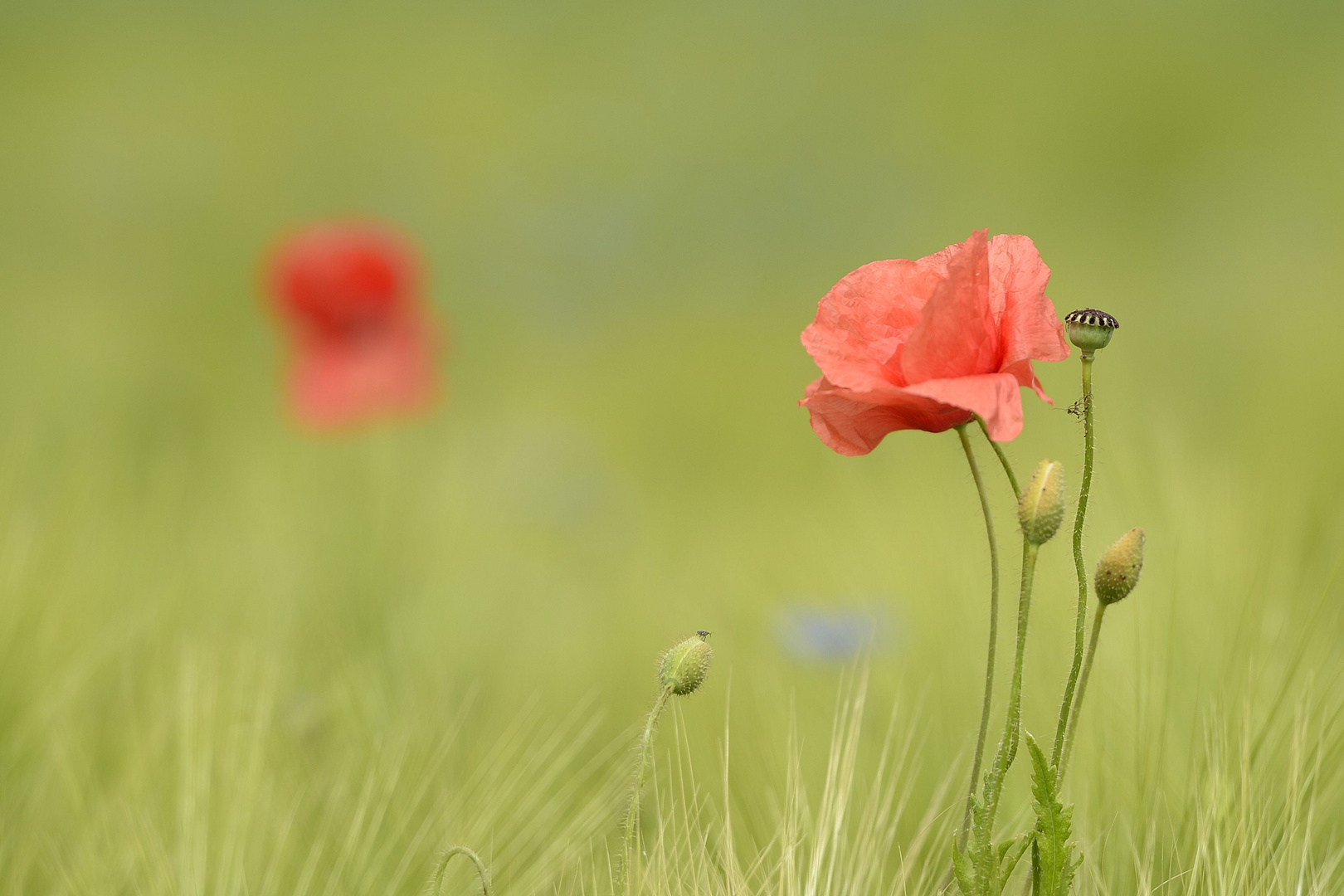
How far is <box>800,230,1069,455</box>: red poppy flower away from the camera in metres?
0.36

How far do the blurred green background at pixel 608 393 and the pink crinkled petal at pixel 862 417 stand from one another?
143 mm

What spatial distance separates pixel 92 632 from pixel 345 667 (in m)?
0.19

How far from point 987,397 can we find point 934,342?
1.0 inches

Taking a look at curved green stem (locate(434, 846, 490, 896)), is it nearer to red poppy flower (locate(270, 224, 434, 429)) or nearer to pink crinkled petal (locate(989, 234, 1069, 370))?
pink crinkled petal (locate(989, 234, 1069, 370))

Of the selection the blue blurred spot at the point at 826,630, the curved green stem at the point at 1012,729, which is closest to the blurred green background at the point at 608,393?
the blue blurred spot at the point at 826,630

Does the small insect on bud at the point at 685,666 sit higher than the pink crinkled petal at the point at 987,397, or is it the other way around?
the pink crinkled petal at the point at 987,397

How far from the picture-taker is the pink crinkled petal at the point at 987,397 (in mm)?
347

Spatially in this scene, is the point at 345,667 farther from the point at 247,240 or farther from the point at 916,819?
the point at 247,240

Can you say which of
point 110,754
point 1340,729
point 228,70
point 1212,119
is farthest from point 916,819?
point 228,70

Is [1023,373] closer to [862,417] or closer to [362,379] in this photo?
[862,417]

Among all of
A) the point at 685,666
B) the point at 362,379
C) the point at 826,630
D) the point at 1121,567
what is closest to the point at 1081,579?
the point at 1121,567

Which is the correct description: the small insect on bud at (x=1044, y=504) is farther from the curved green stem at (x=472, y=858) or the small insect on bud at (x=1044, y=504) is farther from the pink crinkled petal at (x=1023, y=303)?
the curved green stem at (x=472, y=858)

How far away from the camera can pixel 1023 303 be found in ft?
1.25

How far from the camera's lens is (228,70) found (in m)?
4.84
